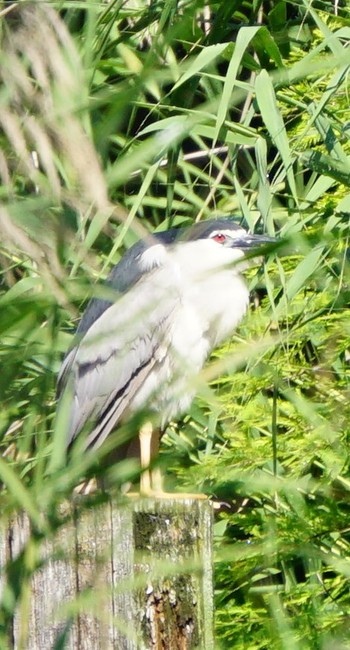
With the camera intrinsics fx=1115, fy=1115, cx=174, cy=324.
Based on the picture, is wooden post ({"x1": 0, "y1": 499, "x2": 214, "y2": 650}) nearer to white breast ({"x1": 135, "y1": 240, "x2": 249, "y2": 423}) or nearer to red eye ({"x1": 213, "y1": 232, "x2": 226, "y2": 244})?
white breast ({"x1": 135, "y1": 240, "x2": 249, "y2": 423})

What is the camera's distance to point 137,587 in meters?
1.05

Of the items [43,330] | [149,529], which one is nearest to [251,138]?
[149,529]

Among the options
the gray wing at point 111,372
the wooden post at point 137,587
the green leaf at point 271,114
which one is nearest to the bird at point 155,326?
the gray wing at point 111,372

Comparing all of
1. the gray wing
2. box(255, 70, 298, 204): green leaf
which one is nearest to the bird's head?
the gray wing

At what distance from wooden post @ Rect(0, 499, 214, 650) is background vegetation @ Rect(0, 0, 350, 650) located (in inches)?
2.4

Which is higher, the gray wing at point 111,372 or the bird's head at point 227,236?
the bird's head at point 227,236

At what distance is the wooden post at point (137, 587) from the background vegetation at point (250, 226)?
2.4 inches

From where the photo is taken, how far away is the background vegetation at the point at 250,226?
0.72 meters

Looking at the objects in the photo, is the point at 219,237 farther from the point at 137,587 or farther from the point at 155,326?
the point at 137,587

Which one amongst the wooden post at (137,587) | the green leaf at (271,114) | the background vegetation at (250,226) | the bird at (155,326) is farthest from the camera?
the bird at (155,326)

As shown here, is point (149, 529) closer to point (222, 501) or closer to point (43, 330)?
point (43, 330)

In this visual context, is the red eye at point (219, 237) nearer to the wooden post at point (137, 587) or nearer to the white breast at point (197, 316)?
the white breast at point (197, 316)

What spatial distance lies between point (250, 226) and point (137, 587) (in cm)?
143

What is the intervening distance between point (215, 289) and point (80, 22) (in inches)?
29.2
